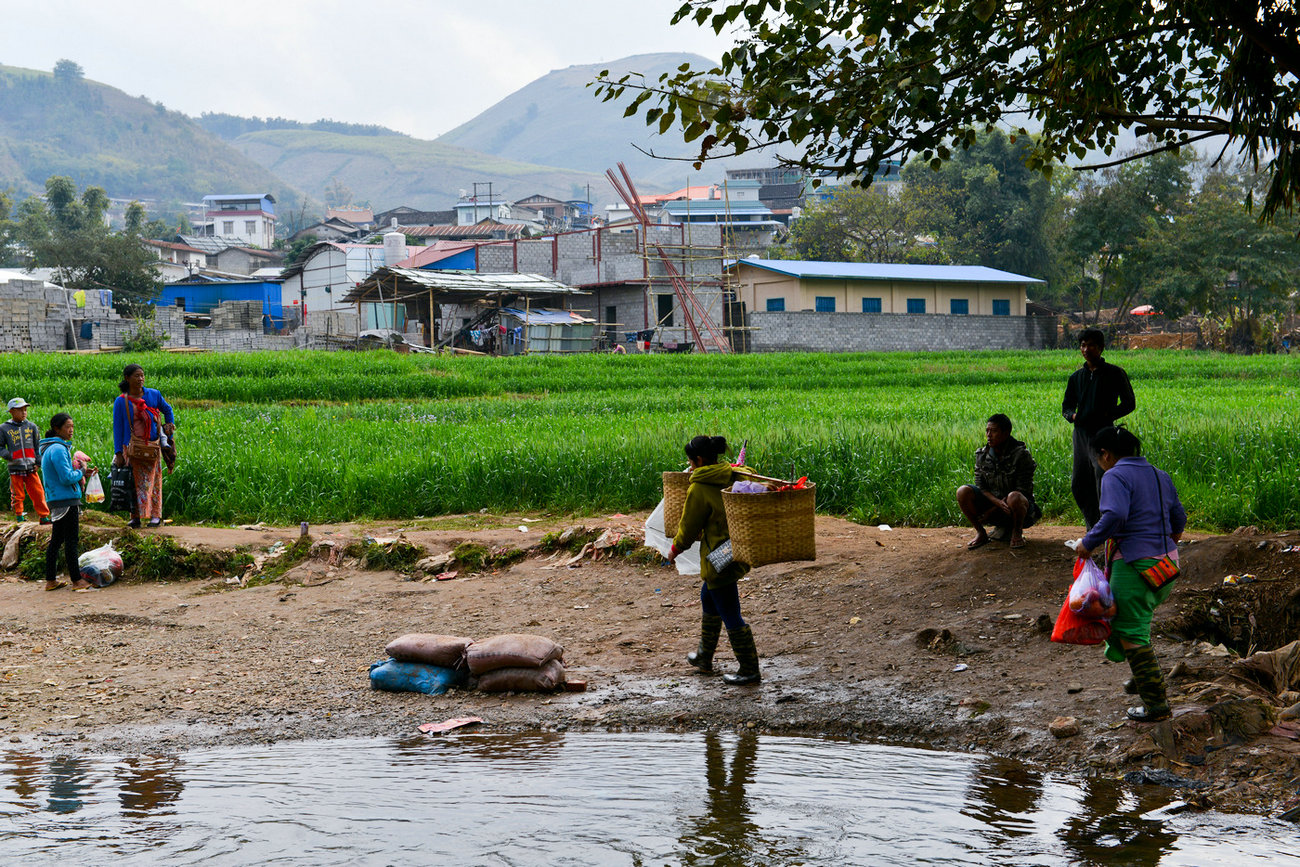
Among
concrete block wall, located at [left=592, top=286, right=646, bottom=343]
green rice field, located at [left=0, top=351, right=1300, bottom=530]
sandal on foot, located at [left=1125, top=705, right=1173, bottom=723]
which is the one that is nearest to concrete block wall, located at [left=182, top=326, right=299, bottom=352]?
concrete block wall, located at [left=592, top=286, right=646, bottom=343]

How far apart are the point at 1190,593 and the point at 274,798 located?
18.3 ft

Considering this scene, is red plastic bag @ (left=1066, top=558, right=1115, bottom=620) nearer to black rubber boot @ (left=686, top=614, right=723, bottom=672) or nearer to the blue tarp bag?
black rubber boot @ (left=686, top=614, right=723, bottom=672)

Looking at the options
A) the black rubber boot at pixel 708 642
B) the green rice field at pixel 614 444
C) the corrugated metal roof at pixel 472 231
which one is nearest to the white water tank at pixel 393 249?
the corrugated metal roof at pixel 472 231

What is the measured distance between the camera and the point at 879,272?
47438mm

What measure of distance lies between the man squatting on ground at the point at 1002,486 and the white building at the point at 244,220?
392 ft

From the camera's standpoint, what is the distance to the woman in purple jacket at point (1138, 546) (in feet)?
16.5

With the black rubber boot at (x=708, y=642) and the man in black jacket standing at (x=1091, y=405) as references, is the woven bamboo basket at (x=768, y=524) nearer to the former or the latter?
the black rubber boot at (x=708, y=642)

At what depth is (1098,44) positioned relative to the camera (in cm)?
711

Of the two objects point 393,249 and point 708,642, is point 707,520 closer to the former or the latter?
point 708,642

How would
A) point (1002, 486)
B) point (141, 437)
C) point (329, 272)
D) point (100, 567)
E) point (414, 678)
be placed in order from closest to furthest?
1. point (414, 678)
2. point (1002, 486)
3. point (100, 567)
4. point (141, 437)
5. point (329, 272)

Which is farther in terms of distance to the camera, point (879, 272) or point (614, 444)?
point (879, 272)

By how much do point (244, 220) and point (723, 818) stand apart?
126m

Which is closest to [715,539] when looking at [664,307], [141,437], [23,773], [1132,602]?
[1132,602]

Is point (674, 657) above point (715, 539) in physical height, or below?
below
